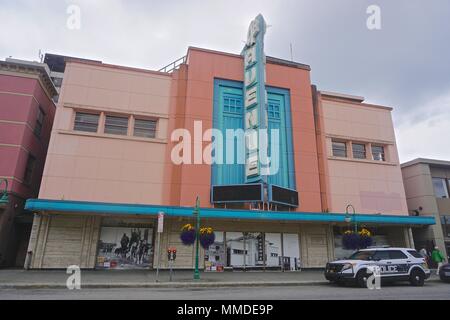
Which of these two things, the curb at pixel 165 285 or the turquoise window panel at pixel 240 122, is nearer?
the curb at pixel 165 285

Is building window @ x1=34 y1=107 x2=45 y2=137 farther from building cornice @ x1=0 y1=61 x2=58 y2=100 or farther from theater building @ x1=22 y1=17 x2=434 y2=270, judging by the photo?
theater building @ x1=22 y1=17 x2=434 y2=270

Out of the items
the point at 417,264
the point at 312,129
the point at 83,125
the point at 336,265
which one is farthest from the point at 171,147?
the point at 417,264

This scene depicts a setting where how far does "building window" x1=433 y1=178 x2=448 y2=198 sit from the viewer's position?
28078 millimetres

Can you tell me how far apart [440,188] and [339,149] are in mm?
10698

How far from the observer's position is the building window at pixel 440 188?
28.1m

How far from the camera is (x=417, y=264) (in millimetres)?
15406

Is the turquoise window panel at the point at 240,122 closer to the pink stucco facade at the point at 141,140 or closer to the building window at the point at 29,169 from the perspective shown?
the pink stucco facade at the point at 141,140

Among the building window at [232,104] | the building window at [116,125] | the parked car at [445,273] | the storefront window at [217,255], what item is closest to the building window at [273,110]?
the building window at [232,104]

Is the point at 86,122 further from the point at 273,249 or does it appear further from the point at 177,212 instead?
the point at 273,249

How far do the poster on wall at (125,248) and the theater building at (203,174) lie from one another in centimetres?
7

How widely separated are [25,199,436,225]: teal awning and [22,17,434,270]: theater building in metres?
0.06

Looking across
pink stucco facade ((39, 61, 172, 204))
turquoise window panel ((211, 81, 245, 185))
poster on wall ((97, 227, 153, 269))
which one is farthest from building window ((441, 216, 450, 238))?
poster on wall ((97, 227, 153, 269))

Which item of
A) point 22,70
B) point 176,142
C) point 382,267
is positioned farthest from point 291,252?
point 22,70
